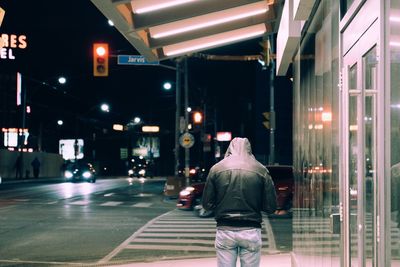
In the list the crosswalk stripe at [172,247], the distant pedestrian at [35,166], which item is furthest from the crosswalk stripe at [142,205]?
the distant pedestrian at [35,166]

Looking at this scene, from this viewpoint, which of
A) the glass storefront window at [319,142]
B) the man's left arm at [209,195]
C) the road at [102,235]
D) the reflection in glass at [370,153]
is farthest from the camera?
the road at [102,235]

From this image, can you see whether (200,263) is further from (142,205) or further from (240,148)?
(142,205)

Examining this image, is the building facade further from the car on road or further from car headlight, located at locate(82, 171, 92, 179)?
car headlight, located at locate(82, 171, 92, 179)

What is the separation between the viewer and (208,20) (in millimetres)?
8367

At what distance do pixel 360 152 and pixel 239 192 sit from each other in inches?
56.9

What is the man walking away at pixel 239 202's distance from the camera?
539 centimetres

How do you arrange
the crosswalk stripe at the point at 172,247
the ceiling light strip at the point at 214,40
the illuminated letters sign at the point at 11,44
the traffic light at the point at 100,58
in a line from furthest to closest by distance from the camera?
the illuminated letters sign at the point at 11,44, the traffic light at the point at 100,58, the crosswalk stripe at the point at 172,247, the ceiling light strip at the point at 214,40

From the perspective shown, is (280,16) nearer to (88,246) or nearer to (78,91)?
(88,246)

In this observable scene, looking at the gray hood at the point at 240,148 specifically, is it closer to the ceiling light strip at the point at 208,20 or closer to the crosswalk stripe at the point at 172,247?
the ceiling light strip at the point at 208,20

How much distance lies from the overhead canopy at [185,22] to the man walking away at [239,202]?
2.26 m

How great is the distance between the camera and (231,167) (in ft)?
17.8

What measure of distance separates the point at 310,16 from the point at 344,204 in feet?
7.77

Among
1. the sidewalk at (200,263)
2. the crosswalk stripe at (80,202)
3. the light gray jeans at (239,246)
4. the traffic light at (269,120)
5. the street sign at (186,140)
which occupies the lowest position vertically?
the crosswalk stripe at (80,202)

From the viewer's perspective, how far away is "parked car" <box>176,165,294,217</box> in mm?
18906
